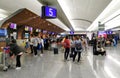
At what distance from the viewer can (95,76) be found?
7457 millimetres

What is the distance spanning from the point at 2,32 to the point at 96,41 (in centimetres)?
763

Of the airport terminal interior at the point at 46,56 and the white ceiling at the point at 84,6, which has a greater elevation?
the white ceiling at the point at 84,6

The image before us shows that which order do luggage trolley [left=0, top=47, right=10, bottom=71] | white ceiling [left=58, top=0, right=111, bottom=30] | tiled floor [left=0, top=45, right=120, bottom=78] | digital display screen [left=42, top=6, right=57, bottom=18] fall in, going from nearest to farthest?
tiled floor [left=0, top=45, right=120, bottom=78]
luggage trolley [left=0, top=47, right=10, bottom=71]
digital display screen [left=42, top=6, right=57, bottom=18]
white ceiling [left=58, top=0, right=111, bottom=30]

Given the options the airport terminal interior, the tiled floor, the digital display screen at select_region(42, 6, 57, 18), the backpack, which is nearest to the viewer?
the tiled floor

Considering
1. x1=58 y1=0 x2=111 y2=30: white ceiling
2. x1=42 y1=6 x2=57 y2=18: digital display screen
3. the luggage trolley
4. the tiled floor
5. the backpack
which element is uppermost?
x1=58 y1=0 x2=111 y2=30: white ceiling

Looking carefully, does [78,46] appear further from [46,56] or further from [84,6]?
[84,6]

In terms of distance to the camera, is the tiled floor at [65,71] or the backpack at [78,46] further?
the backpack at [78,46]

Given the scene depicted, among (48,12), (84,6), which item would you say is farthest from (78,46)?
(84,6)

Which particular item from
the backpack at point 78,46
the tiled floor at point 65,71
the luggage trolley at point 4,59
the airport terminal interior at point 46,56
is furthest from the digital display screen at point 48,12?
the luggage trolley at point 4,59

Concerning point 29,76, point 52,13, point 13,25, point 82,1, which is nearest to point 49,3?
point 52,13

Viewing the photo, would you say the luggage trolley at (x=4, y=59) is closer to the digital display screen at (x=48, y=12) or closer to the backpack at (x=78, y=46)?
the digital display screen at (x=48, y=12)

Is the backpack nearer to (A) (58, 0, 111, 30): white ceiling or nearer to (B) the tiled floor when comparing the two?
(B) the tiled floor

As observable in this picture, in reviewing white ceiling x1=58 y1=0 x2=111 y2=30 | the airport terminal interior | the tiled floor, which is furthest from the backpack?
white ceiling x1=58 y1=0 x2=111 y2=30

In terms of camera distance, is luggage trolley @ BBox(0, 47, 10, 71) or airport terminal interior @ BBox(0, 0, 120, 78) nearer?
airport terminal interior @ BBox(0, 0, 120, 78)
